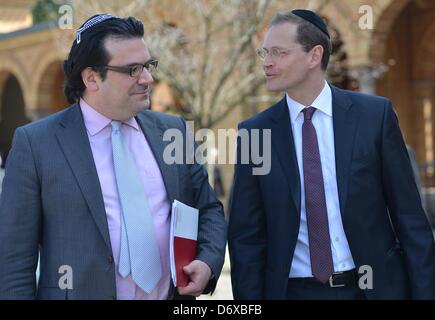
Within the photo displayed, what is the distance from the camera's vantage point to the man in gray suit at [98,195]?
2457 millimetres

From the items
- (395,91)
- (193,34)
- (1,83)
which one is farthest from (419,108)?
(1,83)

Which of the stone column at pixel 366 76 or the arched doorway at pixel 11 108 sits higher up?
the arched doorway at pixel 11 108

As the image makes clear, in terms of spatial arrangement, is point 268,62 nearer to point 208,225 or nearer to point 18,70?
point 208,225

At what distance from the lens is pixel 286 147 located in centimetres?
290

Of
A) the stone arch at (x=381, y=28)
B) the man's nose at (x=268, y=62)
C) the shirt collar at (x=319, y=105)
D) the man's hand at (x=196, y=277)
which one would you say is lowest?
the man's hand at (x=196, y=277)

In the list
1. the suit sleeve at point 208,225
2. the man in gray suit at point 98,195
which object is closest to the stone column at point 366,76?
the suit sleeve at point 208,225

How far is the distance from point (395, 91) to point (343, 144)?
1649 centimetres

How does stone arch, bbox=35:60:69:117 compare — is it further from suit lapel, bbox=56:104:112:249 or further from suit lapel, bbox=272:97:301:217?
suit lapel, bbox=56:104:112:249

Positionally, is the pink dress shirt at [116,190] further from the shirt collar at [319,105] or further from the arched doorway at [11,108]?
the arched doorway at [11,108]

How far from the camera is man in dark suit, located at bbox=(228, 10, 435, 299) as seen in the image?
2771 millimetres

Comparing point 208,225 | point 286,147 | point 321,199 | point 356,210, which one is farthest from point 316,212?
point 208,225

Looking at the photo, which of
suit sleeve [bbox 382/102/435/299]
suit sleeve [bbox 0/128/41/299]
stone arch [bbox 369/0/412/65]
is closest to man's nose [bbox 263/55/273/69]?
suit sleeve [bbox 382/102/435/299]

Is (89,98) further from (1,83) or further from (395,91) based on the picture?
(1,83)
